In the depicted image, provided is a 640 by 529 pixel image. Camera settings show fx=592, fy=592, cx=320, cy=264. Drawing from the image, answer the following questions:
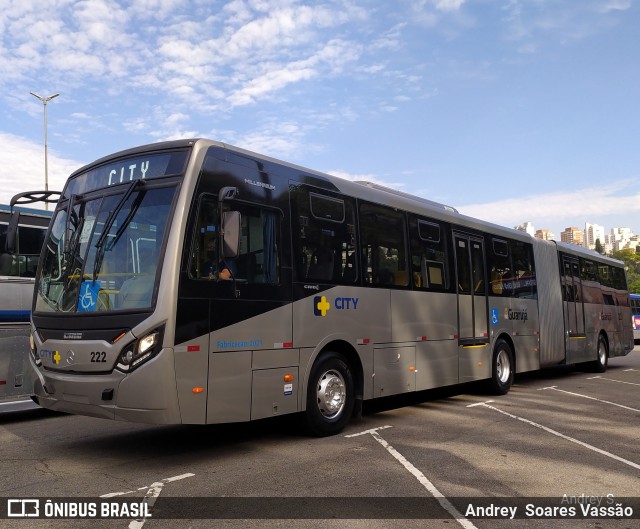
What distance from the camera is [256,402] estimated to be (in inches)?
250

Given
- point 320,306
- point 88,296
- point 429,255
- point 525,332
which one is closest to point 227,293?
point 88,296

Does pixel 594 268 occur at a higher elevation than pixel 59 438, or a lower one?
higher

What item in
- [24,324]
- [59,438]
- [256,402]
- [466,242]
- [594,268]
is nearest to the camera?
[256,402]

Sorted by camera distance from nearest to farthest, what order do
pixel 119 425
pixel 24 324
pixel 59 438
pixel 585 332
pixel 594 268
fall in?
1. pixel 59 438
2. pixel 119 425
3. pixel 24 324
4. pixel 585 332
5. pixel 594 268

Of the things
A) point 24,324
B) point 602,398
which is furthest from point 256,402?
point 602,398

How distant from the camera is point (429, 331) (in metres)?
9.67

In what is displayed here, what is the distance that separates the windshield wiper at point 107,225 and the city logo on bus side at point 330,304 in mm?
2494

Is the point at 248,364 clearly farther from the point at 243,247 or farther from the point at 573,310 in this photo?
the point at 573,310

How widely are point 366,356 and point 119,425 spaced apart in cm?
376

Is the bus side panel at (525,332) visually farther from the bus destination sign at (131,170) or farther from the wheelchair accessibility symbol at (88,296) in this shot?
the wheelchair accessibility symbol at (88,296)

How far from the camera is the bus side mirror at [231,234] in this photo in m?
5.92

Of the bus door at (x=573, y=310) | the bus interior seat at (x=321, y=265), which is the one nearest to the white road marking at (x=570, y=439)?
→ the bus interior seat at (x=321, y=265)

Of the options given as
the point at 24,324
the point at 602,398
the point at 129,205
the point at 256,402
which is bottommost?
the point at 602,398

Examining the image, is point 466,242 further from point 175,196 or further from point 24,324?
point 24,324
